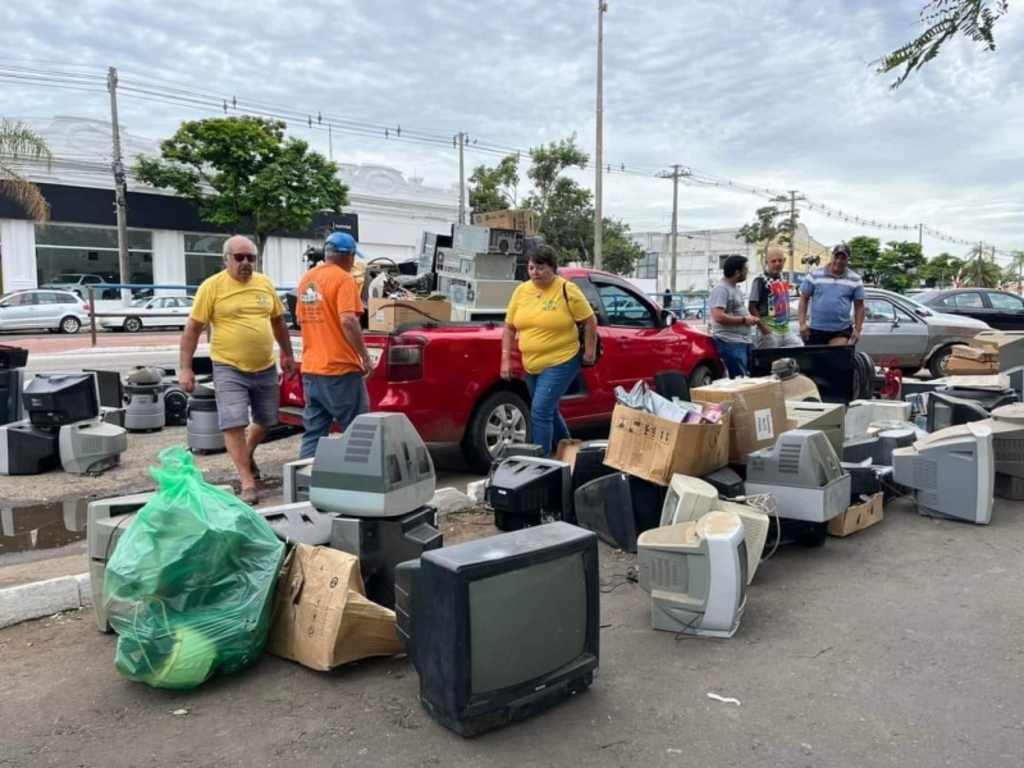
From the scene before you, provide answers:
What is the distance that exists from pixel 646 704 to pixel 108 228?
33560mm

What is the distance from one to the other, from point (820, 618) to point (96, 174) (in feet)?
109

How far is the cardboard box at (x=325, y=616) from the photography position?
2953 millimetres

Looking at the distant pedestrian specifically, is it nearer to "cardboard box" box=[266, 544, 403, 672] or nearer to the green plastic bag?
"cardboard box" box=[266, 544, 403, 672]

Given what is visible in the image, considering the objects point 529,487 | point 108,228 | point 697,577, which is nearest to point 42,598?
point 529,487

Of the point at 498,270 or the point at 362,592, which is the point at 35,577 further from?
the point at 498,270

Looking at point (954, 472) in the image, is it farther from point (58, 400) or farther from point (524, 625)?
point (58, 400)

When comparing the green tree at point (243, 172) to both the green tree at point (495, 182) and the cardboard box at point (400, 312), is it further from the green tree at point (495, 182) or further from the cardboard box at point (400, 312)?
the cardboard box at point (400, 312)

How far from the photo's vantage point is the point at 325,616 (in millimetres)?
2975

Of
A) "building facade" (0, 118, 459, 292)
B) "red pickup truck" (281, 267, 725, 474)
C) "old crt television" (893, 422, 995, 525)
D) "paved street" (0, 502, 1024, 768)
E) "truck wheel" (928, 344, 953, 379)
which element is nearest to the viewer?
"paved street" (0, 502, 1024, 768)

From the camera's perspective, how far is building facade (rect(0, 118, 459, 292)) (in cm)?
2872

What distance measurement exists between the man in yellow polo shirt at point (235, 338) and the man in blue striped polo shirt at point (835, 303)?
556 cm

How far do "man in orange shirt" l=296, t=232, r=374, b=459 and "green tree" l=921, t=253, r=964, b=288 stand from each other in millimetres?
58355

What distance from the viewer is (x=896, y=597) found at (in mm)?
3896

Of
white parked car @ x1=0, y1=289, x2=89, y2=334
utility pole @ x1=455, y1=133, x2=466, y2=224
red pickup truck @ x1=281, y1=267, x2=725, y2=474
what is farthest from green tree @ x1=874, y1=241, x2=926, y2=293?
red pickup truck @ x1=281, y1=267, x2=725, y2=474
